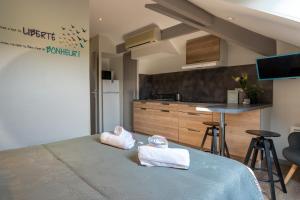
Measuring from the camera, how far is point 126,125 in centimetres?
547

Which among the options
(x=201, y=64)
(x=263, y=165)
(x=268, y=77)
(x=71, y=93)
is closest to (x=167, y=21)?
(x=201, y=64)

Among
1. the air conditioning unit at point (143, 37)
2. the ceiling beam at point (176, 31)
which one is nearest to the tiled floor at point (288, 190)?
the ceiling beam at point (176, 31)

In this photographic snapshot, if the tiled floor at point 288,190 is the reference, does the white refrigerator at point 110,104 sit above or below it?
above

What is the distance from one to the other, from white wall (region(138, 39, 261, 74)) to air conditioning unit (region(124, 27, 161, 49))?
0.60 meters

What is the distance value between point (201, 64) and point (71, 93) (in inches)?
95.4

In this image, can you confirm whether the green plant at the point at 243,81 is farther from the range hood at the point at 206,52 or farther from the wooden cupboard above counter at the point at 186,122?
the wooden cupboard above counter at the point at 186,122

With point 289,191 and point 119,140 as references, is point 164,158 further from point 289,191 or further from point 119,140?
point 289,191

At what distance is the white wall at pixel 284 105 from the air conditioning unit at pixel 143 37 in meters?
2.13

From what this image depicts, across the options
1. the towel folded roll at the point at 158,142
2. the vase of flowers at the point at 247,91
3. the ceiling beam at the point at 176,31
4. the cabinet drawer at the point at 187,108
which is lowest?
the towel folded roll at the point at 158,142

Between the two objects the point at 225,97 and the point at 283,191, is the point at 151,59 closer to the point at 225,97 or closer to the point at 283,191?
the point at 225,97

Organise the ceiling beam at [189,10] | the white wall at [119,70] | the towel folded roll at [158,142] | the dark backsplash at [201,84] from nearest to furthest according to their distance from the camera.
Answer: the towel folded roll at [158,142], the ceiling beam at [189,10], the dark backsplash at [201,84], the white wall at [119,70]

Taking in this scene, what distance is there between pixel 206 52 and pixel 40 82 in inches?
112

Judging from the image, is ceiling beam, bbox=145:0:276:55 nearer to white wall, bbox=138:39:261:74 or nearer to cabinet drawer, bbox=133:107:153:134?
white wall, bbox=138:39:261:74

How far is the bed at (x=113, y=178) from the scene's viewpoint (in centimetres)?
90
